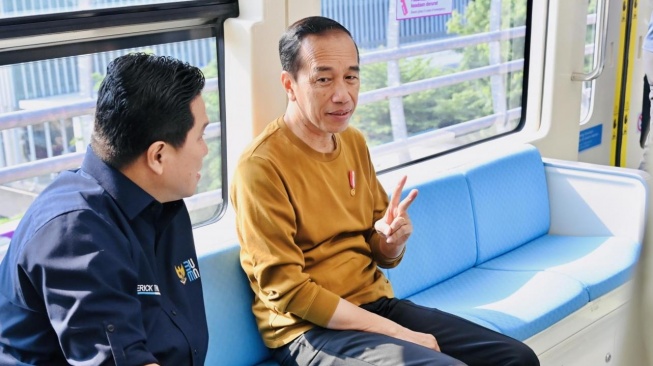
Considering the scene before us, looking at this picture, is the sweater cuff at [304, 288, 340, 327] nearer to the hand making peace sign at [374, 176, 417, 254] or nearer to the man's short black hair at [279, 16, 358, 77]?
the hand making peace sign at [374, 176, 417, 254]

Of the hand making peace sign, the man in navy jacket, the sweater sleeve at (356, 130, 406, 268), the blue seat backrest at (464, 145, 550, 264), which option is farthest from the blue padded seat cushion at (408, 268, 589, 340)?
the man in navy jacket

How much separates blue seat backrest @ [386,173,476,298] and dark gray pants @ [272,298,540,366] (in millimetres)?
568

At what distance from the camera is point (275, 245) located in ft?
7.77

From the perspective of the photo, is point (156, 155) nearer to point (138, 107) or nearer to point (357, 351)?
point (138, 107)

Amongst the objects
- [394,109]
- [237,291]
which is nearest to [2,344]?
[237,291]

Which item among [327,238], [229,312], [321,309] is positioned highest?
[327,238]

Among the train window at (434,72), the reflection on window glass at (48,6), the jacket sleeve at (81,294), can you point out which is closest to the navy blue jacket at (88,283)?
the jacket sleeve at (81,294)

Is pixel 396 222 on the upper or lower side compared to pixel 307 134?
lower

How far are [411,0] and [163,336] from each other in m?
2.58

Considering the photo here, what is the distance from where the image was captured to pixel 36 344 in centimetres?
162

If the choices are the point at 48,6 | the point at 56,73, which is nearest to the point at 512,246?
the point at 56,73

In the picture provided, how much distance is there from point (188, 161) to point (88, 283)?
401 millimetres

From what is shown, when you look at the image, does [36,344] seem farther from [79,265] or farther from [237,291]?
[237,291]

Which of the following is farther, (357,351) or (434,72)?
(434,72)
